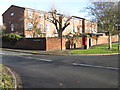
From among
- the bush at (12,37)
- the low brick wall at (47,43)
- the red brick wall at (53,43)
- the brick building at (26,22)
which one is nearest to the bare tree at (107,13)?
the low brick wall at (47,43)

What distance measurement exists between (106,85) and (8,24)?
35677 millimetres

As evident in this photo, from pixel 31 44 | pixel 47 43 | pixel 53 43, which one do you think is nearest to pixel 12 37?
pixel 31 44

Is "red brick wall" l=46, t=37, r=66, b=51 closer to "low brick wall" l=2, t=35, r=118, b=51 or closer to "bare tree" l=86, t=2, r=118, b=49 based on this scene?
"low brick wall" l=2, t=35, r=118, b=51

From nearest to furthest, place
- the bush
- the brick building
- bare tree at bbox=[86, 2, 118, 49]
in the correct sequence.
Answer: bare tree at bbox=[86, 2, 118, 49] < the bush < the brick building

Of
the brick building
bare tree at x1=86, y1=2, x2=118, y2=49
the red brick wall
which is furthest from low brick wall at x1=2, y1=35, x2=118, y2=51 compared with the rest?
the brick building

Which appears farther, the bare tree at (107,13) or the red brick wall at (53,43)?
the red brick wall at (53,43)

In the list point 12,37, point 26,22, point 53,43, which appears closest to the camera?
point 53,43

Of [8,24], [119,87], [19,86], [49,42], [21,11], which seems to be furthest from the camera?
[8,24]

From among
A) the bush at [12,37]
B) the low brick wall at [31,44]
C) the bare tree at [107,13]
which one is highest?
the bare tree at [107,13]

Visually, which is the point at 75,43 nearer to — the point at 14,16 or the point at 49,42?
the point at 49,42

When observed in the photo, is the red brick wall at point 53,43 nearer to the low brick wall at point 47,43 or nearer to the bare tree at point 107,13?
the low brick wall at point 47,43

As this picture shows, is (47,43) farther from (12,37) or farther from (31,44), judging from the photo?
(12,37)

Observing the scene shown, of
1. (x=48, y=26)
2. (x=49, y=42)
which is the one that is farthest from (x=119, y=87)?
(x=48, y=26)

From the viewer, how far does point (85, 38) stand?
18.3 metres
